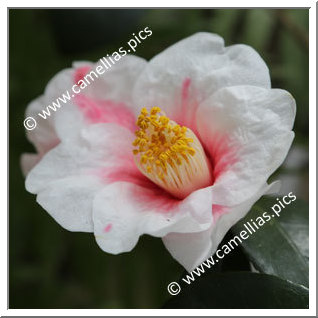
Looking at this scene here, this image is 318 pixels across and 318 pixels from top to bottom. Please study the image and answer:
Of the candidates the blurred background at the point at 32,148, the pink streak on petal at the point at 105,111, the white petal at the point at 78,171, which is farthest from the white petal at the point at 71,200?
the blurred background at the point at 32,148

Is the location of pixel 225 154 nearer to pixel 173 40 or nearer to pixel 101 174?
pixel 101 174

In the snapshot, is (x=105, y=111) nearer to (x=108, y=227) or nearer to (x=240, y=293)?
(x=108, y=227)

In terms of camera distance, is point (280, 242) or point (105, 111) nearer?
point (280, 242)

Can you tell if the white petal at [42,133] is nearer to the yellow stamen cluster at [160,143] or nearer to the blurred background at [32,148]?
the yellow stamen cluster at [160,143]

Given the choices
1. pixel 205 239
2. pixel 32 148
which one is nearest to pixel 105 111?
pixel 205 239

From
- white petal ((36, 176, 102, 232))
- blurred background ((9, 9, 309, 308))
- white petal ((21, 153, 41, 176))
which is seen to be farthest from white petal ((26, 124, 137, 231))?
blurred background ((9, 9, 309, 308))

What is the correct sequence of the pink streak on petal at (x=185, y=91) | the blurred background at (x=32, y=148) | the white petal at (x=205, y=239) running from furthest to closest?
1. the blurred background at (x=32, y=148)
2. the pink streak on petal at (x=185, y=91)
3. the white petal at (x=205, y=239)

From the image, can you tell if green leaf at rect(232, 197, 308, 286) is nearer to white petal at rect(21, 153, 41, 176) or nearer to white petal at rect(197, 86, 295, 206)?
white petal at rect(197, 86, 295, 206)
